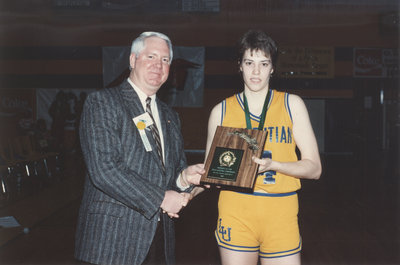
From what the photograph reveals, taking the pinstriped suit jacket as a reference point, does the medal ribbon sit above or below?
Result: above

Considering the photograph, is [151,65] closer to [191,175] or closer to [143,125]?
[143,125]

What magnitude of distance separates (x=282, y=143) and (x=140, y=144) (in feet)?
2.30

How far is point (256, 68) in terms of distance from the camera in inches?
74.0

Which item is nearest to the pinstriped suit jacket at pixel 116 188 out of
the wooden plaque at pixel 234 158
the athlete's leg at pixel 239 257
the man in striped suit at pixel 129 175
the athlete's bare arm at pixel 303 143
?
the man in striped suit at pixel 129 175

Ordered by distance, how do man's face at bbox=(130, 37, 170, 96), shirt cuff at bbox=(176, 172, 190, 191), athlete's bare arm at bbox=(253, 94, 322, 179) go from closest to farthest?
1. athlete's bare arm at bbox=(253, 94, 322, 179)
2. man's face at bbox=(130, 37, 170, 96)
3. shirt cuff at bbox=(176, 172, 190, 191)

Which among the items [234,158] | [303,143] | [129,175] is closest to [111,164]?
[129,175]

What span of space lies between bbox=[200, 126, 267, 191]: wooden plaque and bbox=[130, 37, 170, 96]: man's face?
437 mm

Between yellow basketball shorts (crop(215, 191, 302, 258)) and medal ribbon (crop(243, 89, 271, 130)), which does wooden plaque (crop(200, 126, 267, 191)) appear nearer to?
medal ribbon (crop(243, 89, 271, 130))

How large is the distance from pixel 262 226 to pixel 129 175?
2.27 ft

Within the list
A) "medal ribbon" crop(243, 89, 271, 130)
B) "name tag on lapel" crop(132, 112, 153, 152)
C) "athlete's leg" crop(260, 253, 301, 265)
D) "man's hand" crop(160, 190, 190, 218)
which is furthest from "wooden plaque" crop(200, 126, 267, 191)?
"athlete's leg" crop(260, 253, 301, 265)

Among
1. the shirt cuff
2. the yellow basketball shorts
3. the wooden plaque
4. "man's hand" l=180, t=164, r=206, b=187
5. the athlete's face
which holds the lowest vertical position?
the yellow basketball shorts

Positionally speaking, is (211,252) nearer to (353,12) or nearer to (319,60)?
(319,60)

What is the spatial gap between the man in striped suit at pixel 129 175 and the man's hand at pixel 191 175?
1 cm

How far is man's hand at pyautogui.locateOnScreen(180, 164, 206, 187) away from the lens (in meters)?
2.02
